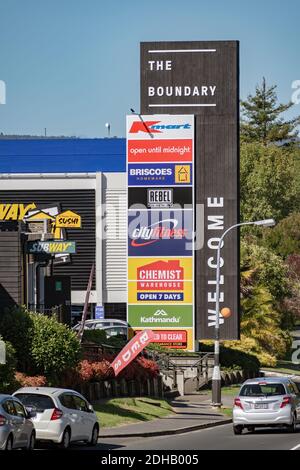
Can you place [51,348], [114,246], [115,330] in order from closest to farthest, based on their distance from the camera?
[51,348] → [115,330] → [114,246]

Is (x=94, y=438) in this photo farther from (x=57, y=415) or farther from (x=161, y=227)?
(x=161, y=227)

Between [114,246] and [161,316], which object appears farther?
[114,246]

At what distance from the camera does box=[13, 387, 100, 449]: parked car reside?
90.6 feet

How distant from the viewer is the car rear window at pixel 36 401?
2789cm

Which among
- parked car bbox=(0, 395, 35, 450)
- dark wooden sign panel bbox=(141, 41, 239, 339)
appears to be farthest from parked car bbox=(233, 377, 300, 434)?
dark wooden sign panel bbox=(141, 41, 239, 339)

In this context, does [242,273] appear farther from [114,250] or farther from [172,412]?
[172,412]

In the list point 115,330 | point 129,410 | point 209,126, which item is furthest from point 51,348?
point 115,330

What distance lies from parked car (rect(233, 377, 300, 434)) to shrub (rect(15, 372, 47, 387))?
6.17 m

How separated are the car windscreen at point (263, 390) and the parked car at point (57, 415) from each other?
675 cm

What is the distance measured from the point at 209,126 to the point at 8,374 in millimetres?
25605

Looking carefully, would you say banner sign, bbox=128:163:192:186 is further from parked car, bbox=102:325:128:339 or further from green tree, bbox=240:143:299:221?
green tree, bbox=240:143:299:221

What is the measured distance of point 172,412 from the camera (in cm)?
4378

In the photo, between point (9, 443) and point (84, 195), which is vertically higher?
point (84, 195)

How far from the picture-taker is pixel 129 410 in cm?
4041
